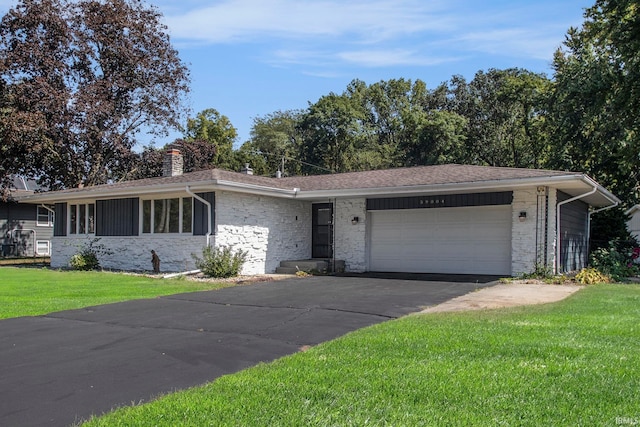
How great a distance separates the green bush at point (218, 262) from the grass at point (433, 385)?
28.2ft

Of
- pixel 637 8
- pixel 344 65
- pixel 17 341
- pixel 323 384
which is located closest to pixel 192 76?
pixel 344 65

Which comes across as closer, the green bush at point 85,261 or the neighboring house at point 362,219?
the neighboring house at point 362,219

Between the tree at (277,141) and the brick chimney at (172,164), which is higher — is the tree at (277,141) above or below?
above

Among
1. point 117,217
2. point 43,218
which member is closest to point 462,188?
point 117,217

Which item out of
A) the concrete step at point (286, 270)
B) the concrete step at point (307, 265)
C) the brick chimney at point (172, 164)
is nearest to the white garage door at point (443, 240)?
the concrete step at point (307, 265)

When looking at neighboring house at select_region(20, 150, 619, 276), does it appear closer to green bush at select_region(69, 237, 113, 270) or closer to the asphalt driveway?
green bush at select_region(69, 237, 113, 270)

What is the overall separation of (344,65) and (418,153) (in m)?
12.6

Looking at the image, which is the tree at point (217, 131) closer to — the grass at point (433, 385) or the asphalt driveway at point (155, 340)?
the asphalt driveway at point (155, 340)

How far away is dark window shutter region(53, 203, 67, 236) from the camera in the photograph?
63.5 feet

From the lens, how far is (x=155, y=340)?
6.27 m

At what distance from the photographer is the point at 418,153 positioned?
112 feet

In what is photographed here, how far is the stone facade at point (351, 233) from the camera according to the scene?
17.0m

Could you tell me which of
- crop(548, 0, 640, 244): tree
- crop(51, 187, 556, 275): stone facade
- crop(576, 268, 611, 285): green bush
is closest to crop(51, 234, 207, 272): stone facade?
crop(51, 187, 556, 275): stone facade

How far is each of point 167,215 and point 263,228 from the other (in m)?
2.98
